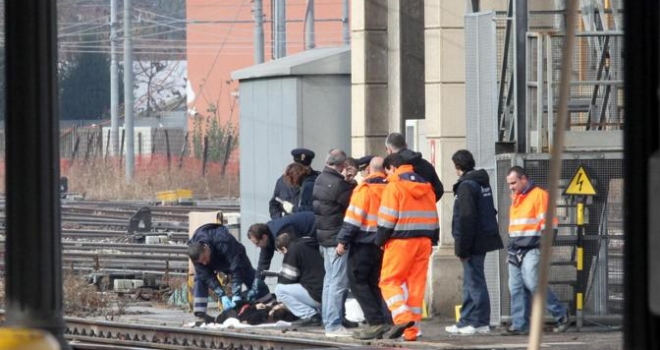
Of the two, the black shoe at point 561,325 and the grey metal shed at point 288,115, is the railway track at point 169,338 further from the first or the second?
the grey metal shed at point 288,115

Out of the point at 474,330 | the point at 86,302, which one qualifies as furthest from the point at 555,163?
the point at 86,302

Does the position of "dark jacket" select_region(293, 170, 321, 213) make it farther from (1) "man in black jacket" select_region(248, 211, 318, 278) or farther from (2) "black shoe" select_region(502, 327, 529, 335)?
(2) "black shoe" select_region(502, 327, 529, 335)

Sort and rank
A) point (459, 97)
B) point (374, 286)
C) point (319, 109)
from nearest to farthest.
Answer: point (374, 286)
point (459, 97)
point (319, 109)

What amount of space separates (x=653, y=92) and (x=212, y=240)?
11.5m

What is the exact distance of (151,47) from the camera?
66312mm

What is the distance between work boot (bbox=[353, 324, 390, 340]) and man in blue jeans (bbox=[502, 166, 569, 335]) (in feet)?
3.86

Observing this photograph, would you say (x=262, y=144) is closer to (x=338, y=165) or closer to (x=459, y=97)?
(x=459, y=97)

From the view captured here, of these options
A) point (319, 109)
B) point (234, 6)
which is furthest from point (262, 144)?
point (234, 6)

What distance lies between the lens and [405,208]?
13273mm

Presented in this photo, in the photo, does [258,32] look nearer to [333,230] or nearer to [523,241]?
[333,230]

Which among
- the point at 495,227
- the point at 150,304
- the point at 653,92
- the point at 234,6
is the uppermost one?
the point at 234,6

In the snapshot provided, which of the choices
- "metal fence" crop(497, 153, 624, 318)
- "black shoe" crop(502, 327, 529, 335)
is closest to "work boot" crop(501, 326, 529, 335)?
"black shoe" crop(502, 327, 529, 335)

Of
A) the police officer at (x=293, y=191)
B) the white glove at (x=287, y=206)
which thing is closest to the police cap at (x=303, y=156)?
the police officer at (x=293, y=191)

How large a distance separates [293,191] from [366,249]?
2381mm
